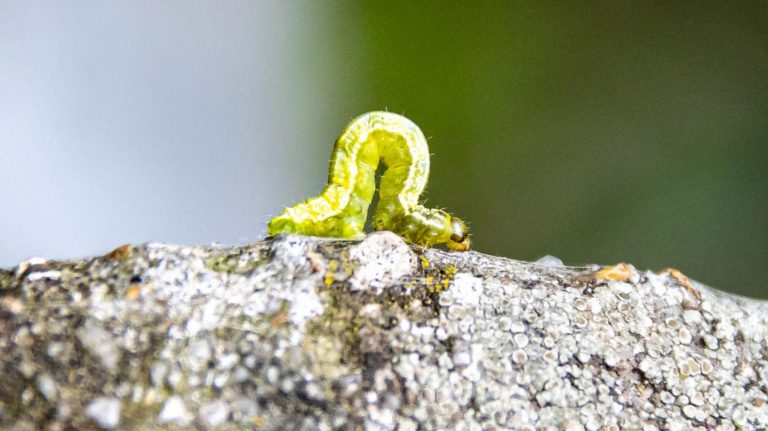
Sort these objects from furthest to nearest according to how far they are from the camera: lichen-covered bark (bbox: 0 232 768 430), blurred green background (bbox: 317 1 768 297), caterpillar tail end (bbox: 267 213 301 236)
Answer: blurred green background (bbox: 317 1 768 297)
caterpillar tail end (bbox: 267 213 301 236)
lichen-covered bark (bbox: 0 232 768 430)

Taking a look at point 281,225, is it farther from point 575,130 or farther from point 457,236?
point 575,130

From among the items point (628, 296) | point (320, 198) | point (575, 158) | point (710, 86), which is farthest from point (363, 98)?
point (628, 296)

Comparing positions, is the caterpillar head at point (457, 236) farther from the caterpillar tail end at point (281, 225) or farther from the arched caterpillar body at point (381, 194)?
the caterpillar tail end at point (281, 225)

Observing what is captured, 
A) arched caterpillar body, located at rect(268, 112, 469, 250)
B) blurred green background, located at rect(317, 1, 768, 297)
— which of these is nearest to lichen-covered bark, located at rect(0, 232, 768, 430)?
arched caterpillar body, located at rect(268, 112, 469, 250)

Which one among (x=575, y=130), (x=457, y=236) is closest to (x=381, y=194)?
(x=457, y=236)

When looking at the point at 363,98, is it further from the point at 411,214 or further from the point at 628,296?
the point at 628,296

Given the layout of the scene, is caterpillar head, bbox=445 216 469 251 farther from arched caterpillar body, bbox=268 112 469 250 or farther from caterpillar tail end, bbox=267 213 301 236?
caterpillar tail end, bbox=267 213 301 236
